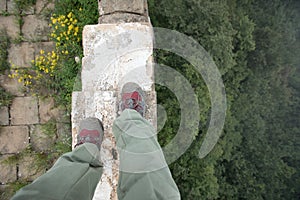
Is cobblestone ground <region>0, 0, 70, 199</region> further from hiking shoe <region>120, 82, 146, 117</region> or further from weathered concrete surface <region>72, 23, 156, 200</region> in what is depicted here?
hiking shoe <region>120, 82, 146, 117</region>

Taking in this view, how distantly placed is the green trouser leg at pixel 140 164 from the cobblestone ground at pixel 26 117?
42.3 inches

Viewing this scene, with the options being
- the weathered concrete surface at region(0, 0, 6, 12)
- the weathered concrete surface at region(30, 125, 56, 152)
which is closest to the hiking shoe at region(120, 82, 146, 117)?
the weathered concrete surface at region(30, 125, 56, 152)

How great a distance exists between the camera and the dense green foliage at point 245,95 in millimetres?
3053

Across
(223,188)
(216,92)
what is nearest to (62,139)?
(216,92)

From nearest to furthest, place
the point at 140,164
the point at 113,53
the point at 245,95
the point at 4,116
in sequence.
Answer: the point at 140,164, the point at 113,53, the point at 4,116, the point at 245,95

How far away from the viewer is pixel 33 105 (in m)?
3.00

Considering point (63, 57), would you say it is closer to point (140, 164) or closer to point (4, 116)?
point (4, 116)

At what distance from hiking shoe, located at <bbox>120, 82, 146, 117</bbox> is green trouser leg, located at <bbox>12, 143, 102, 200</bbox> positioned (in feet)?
1.60

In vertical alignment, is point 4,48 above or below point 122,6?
below

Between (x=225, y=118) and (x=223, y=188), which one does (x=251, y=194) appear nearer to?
(x=223, y=188)

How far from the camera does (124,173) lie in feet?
6.40

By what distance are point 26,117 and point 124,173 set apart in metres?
1.61

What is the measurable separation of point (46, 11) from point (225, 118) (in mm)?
2522

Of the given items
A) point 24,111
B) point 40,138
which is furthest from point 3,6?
point 40,138
